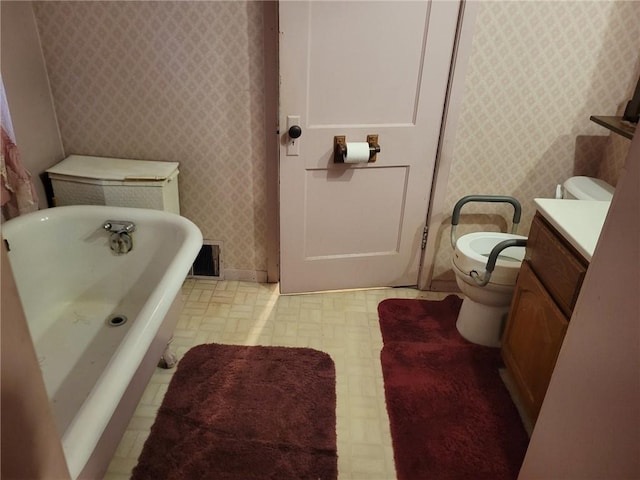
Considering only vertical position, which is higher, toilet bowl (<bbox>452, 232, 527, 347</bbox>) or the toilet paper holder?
the toilet paper holder

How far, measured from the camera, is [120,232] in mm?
2115

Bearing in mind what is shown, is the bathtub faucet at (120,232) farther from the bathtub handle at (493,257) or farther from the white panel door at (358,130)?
the bathtub handle at (493,257)

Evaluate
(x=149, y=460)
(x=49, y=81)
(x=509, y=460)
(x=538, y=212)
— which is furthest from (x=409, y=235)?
(x=49, y=81)

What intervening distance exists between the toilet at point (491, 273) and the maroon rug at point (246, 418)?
0.72 metres

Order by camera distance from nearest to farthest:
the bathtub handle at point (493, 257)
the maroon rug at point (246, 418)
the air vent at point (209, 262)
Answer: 1. the maroon rug at point (246, 418)
2. the bathtub handle at point (493, 257)
3. the air vent at point (209, 262)

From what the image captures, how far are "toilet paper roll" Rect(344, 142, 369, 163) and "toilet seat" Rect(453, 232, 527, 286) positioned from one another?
0.61m

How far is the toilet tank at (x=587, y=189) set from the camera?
2.10 meters

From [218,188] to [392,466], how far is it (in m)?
1.54

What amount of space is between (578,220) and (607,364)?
866 millimetres

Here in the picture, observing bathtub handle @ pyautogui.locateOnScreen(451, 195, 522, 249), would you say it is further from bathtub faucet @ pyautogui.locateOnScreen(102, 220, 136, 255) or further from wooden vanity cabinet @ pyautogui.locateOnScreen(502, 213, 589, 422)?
bathtub faucet @ pyautogui.locateOnScreen(102, 220, 136, 255)

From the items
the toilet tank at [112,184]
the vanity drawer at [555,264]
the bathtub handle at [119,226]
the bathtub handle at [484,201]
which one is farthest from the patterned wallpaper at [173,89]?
the vanity drawer at [555,264]

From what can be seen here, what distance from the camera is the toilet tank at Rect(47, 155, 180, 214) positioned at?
7.20 feet

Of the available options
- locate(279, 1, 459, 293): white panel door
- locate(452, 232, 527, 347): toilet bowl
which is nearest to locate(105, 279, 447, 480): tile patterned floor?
locate(279, 1, 459, 293): white panel door

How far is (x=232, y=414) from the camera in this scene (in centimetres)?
185
